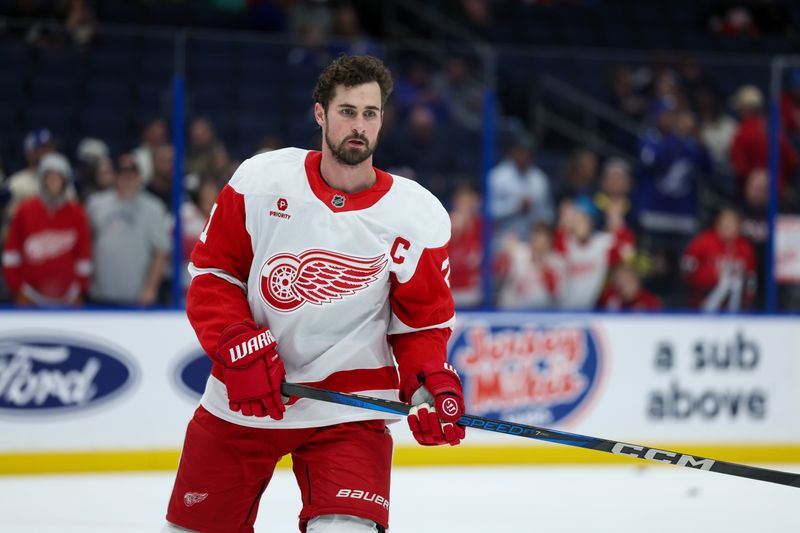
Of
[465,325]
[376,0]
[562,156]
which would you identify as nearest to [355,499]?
[465,325]

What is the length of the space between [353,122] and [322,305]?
1.36ft

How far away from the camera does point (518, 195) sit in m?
5.85

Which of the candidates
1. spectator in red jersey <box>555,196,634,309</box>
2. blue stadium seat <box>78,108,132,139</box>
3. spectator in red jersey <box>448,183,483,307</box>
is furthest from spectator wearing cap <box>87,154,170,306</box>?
spectator in red jersey <box>555,196,634,309</box>

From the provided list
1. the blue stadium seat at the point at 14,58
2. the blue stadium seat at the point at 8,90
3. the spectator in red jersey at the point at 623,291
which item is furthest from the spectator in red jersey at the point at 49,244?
the spectator in red jersey at the point at 623,291

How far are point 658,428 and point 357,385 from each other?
3295 millimetres

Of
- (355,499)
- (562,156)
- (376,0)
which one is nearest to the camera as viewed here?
(355,499)

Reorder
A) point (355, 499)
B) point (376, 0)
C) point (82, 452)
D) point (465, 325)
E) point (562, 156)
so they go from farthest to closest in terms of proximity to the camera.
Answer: point (376, 0)
point (562, 156)
point (465, 325)
point (82, 452)
point (355, 499)

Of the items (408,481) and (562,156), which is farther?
(562,156)

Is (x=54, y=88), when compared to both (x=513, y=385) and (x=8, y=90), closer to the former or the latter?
(x=8, y=90)

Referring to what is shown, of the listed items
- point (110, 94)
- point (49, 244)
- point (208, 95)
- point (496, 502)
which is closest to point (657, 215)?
point (496, 502)

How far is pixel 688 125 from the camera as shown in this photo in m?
6.21

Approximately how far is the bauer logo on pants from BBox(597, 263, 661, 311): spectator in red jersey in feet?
0.86

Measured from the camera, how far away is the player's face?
2.67m

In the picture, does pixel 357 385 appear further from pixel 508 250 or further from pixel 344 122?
pixel 508 250
